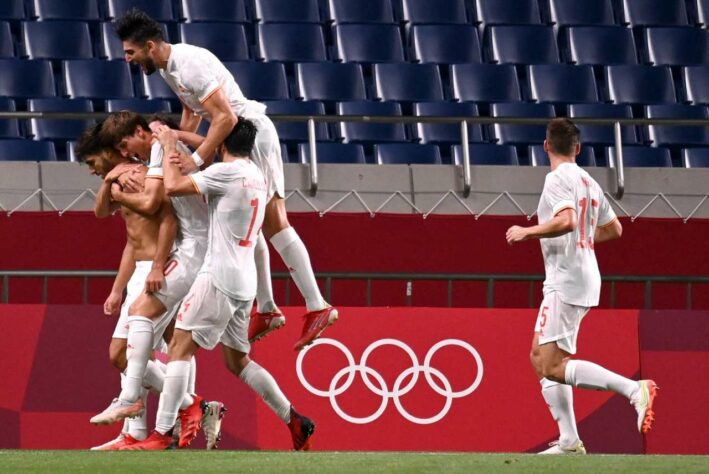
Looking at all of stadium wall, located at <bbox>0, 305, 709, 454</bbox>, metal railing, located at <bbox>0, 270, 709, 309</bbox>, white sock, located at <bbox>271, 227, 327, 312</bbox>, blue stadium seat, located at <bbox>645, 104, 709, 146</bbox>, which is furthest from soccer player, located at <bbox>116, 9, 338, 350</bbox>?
blue stadium seat, located at <bbox>645, 104, 709, 146</bbox>

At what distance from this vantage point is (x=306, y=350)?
32.2 feet

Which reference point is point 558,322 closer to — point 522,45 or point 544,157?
point 544,157

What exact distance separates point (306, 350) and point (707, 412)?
2.92 meters

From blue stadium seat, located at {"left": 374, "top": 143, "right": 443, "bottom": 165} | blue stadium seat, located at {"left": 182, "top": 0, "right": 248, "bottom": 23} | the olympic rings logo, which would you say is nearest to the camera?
the olympic rings logo

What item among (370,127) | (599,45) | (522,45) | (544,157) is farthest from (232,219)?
(599,45)

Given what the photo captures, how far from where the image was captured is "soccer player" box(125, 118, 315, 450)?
725 cm

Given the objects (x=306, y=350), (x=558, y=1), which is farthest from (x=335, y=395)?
(x=558, y=1)

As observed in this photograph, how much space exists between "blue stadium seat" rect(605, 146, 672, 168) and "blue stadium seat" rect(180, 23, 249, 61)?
12.8 ft

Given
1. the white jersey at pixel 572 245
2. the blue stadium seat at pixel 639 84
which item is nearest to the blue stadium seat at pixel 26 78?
the blue stadium seat at pixel 639 84

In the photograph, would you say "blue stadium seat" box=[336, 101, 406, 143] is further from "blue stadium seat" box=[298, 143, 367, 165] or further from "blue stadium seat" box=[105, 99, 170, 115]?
"blue stadium seat" box=[105, 99, 170, 115]

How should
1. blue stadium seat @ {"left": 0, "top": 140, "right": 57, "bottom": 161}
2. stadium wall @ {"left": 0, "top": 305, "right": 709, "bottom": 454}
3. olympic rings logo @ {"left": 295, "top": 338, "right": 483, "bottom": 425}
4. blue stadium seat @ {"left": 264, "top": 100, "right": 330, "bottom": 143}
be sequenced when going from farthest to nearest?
blue stadium seat @ {"left": 264, "top": 100, "right": 330, "bottom": 143} < blue stadium seat @ {"left": 0, "top": 140, "right": 57, "bottom": 161} < olympic rings logo @ {"left": 295, "top": 338, "right": 483, "bottom": 425} < stadium wall @ {"left": 0, "top": 305, "right": 709, "bottom": 454}

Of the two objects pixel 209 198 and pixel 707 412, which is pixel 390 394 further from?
pixel 209 198

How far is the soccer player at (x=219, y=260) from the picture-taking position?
7.25 m

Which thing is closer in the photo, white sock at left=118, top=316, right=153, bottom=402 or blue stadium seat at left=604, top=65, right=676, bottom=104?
white sock at left=118, top=316, right=153, bottom=402
